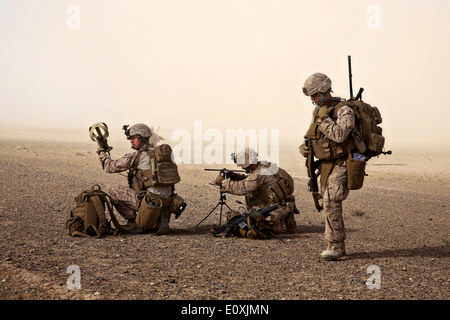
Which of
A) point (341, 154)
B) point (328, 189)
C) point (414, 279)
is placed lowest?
point (414, 279)

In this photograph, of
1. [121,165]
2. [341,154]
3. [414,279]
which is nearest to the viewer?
[414,279]

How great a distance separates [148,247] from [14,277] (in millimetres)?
2219

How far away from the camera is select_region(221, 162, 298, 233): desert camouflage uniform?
8.90 meters

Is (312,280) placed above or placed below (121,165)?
below

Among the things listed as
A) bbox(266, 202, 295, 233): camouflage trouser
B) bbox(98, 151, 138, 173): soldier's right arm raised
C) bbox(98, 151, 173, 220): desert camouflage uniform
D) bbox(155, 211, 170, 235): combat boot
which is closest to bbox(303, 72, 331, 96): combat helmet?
bbox(266, 202, 295, 233): camouflage trouser

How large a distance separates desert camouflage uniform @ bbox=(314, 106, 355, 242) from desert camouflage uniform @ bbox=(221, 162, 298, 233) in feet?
5.46

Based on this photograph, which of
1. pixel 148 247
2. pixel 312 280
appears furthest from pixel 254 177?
pixel 312 280

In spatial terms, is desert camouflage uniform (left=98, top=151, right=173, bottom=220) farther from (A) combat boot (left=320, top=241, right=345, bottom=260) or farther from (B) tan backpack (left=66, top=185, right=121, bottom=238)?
(A) combat boot (left=320, top=241, right=345, bottom=260)

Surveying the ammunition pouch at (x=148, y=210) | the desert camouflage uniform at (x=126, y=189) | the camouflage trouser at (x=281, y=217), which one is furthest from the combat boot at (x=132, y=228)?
the camouflage trouser at (x=281, y=217)

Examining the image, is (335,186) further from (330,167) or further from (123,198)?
(123,198)

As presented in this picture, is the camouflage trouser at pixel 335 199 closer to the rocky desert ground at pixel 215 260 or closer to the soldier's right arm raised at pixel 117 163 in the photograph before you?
the rocky desert ground at pixel 215 260

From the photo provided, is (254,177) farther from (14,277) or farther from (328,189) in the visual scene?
(14,277)

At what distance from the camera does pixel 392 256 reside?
770 cm
